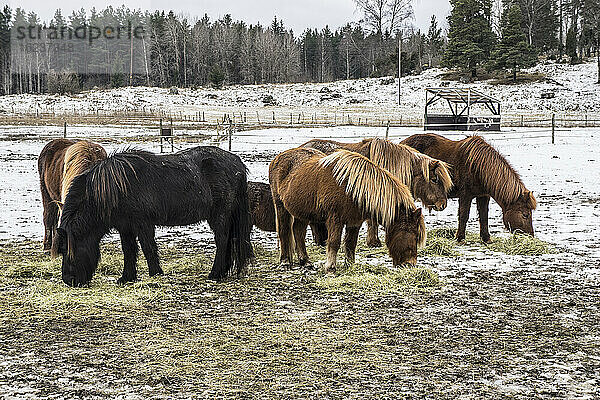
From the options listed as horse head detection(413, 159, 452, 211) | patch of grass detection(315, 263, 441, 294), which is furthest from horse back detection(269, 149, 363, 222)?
horse head detection(413, 159, 452, 211)

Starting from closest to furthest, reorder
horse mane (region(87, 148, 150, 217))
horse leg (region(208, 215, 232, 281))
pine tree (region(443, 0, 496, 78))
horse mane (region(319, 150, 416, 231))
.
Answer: horse mane (region(87, 148, 150, 217))
horse mane (region(319, 150, 416, 231))
horse leg (region(208, 215, 232, 281))
pine tree (region(443, 0, 496, 78))

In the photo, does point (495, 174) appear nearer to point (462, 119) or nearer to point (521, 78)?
point (462, 119)

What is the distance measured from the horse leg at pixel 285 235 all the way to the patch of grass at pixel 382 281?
71cm

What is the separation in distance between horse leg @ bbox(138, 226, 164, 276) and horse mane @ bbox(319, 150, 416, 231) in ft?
6.12

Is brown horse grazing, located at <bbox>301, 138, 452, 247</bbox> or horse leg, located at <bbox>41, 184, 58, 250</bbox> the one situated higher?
brown horse grazing, located at <bbox>301, 138, 452, 247</bbox>

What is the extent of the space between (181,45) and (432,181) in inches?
2899

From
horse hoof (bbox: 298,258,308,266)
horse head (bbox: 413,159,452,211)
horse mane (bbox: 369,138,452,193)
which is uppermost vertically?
horse mane (bbox: 369,138,452,193)

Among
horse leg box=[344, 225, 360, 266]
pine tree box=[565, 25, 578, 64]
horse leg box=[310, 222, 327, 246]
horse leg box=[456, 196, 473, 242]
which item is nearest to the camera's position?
horse leg box=[344, 225, 360, 266]

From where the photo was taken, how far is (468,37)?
2101 inches

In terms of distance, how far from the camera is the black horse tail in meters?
6.15

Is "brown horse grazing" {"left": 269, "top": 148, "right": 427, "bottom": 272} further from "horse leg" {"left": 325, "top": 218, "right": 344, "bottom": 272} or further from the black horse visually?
the black horse

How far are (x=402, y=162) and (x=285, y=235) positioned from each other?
66.2 inches

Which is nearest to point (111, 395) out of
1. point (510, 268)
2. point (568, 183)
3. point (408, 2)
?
point (510, 268)

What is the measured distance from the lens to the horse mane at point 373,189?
19.2 ft
